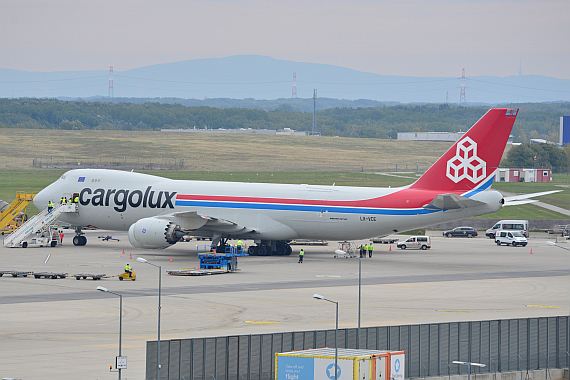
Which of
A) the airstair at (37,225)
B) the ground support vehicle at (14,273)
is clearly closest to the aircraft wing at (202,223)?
the airstair at (37,225)

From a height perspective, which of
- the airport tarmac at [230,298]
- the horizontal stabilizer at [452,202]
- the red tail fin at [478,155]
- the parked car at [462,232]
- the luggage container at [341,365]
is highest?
the red tail fin at [478,155]

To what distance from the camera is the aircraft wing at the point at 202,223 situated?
2522 inches

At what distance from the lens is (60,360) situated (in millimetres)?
29500

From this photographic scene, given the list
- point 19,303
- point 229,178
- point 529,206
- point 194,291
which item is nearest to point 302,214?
point 194,291

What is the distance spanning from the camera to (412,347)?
2994 centimetres

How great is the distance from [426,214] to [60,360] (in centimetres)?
3615

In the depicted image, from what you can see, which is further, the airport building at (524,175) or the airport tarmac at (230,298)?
the airport building at (524,175)

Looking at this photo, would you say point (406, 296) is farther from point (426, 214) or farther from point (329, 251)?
point (329, 251)

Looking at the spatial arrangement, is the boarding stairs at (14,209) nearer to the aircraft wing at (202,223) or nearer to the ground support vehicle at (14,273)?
the aircraft wing at (202,223)

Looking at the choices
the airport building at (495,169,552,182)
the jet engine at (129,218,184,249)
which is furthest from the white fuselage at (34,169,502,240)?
the airport building at (495,169,552,182)

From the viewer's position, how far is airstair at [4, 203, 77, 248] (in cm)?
7238

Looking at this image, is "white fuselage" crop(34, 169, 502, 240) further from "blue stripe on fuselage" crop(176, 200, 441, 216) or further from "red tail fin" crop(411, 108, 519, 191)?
"red tail fin" crop(411, 108, 519, 191)

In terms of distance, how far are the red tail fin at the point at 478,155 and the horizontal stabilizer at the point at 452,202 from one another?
6.32 feet

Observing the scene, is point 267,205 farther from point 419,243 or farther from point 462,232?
point 462,232
